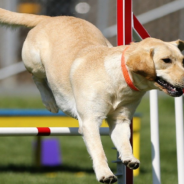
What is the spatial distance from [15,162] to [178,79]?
4499 millimetres

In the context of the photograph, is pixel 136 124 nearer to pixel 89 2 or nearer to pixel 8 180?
pixel 8 180

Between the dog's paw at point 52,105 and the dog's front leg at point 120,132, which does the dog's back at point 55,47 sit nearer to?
the dog's paw at point 52,105

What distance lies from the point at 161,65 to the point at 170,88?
0.18 m

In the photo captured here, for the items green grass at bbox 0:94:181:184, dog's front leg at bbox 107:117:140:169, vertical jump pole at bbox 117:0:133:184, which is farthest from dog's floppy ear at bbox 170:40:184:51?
green grass at bbox 0:94:181:184

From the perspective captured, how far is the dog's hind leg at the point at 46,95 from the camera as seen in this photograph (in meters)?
5.08

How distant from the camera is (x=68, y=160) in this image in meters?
8.04

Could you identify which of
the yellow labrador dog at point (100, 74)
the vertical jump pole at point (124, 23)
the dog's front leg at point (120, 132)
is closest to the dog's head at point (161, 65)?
the yellow labrador dog at point (100, 74)

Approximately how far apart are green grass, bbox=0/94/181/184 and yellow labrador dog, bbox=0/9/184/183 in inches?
79.1

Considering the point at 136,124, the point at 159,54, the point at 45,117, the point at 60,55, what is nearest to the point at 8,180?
the point at 45,117

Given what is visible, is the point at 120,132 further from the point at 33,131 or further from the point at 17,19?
the point at 17,19

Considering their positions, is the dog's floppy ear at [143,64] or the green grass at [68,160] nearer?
the dog's floppy ear at [143,64]

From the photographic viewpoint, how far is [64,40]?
4605 millimetres

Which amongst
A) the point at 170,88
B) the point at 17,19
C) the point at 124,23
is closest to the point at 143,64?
the point at 170,88

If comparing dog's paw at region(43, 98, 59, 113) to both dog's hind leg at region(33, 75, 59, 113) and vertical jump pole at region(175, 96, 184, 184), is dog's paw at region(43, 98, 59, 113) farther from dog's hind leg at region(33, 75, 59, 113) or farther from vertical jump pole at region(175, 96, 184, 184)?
vertical jump pole at region(175, 96, 184, 184)
